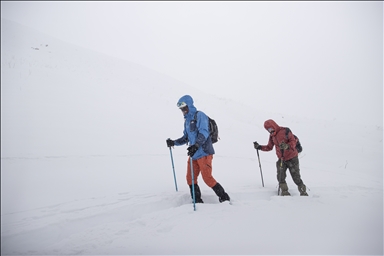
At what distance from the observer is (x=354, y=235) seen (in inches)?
124

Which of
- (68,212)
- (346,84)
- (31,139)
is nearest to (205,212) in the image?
(68,212)

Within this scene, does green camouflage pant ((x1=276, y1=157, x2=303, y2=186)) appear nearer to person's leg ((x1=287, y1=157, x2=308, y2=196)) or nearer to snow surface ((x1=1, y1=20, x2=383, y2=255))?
person's leg ((x1=287, y1=157, x2=308, y2=196))

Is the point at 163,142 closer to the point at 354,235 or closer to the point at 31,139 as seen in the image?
the point at 31,139

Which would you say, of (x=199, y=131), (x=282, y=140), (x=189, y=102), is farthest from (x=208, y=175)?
(x=282, y=140)

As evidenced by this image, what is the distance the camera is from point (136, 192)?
443cm

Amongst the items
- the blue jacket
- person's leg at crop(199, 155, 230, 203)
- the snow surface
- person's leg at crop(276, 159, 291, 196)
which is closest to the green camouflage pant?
person's leg at crop(276, 159, 291, 196)

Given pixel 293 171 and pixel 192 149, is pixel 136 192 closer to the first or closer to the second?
pixel 192 149

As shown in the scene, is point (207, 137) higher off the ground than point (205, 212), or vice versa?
point (207, 137)

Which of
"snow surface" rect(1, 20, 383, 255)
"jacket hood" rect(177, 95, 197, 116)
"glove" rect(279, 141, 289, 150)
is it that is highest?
"jacket hood" rect(177, 95, 197, 116)

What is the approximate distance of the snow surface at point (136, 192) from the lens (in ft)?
9.23

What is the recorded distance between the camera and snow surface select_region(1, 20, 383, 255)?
281cm

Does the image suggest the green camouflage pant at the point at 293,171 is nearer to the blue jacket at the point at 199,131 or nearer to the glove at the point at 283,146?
the glove at the point at 283,146

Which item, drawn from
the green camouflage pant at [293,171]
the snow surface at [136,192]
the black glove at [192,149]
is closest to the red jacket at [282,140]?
the green camouflage pant at [293,171]

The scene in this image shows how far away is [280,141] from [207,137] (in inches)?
80.3
